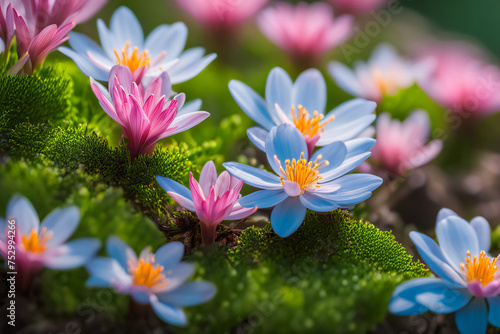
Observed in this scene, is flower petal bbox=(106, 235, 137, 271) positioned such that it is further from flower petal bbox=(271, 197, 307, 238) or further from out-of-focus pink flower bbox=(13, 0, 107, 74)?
out-of-focus pink flower bbox=(13, 0, 107, 74)

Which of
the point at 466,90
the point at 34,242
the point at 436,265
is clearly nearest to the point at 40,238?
the point at 34,242

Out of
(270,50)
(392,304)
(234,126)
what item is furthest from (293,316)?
(270,50)

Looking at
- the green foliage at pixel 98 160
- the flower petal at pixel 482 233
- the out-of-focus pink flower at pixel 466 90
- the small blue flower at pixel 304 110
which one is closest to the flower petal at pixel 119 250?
the green foliage at pixel 98 160

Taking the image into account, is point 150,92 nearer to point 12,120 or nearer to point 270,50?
point 12,120

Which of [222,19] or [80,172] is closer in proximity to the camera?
[80,172]

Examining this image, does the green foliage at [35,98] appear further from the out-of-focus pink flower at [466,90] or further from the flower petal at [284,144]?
the out-of-focus pink flower at [466,90]

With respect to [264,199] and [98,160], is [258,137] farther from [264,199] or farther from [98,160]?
[98,160]

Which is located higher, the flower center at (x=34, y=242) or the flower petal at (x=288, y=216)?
the flower center at (x=34, y=242)
